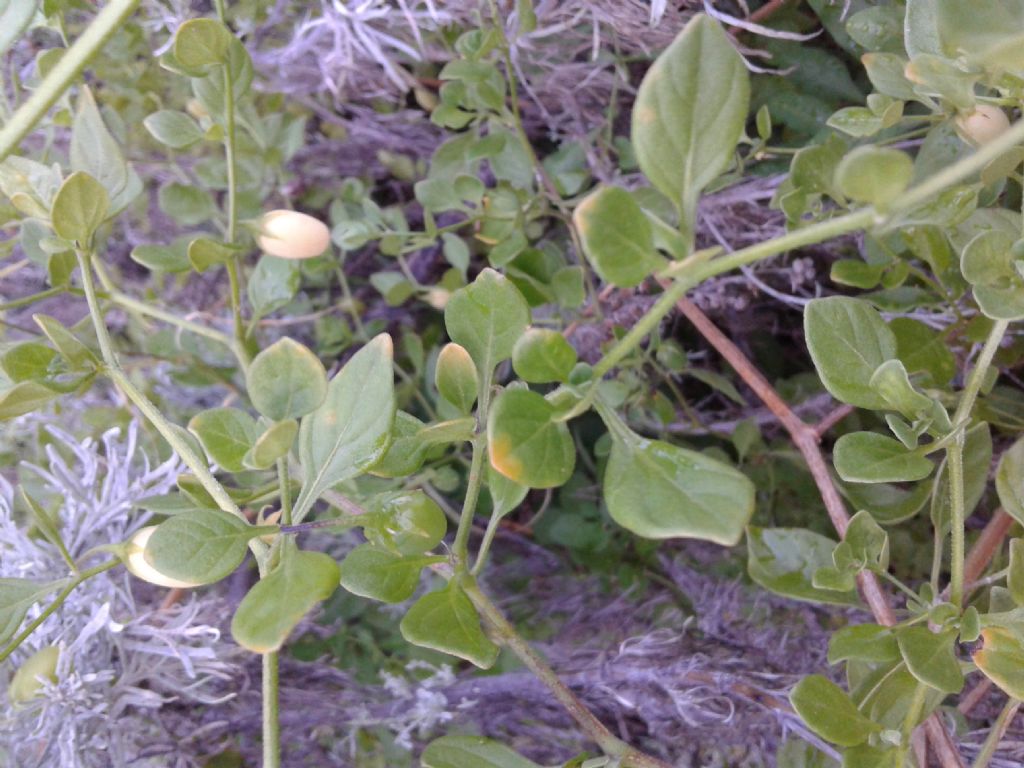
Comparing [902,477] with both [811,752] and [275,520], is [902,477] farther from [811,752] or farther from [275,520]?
[275,520]

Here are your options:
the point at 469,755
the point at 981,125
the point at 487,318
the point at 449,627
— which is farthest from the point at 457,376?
the point at 981,125

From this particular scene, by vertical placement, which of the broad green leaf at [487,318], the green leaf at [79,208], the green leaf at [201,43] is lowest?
the broad green leaf at [487,318]

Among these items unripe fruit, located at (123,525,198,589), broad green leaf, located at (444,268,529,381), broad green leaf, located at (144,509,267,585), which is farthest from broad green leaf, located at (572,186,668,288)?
unripe fruit, located at (123,525,198,589)

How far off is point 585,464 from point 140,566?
1.77 feet

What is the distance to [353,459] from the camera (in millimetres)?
446

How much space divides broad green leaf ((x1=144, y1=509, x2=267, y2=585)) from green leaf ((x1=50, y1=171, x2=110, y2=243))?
196 mm

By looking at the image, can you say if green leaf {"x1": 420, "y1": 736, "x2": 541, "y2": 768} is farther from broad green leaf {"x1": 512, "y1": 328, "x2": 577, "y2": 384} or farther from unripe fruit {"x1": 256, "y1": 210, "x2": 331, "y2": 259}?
unripe fruit {"x1": 256, "y1": 210, "x2": 331, "y2": 259}

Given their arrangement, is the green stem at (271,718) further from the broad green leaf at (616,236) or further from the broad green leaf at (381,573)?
the broad green leaf at (616,236)

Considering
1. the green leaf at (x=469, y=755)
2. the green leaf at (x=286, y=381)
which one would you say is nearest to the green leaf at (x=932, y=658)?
the green leaf at (x=469, y=755)

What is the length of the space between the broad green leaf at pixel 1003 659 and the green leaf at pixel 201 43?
23.9 inches

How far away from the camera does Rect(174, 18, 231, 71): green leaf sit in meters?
0.52

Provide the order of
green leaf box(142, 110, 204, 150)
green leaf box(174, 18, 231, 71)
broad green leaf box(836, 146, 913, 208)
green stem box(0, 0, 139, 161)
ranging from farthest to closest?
green leaf box(142, 110, 204, 150) → green leaf box(174, 18, 231, 71) → green stem box(0, 0, 139, 161) → broad green leaf box(836, 146, 913, 208)

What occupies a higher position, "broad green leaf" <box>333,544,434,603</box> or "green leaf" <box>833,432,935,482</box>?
"green leaf" <box>833,432,935,482</box>

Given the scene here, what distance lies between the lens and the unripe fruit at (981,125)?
0.48 m
